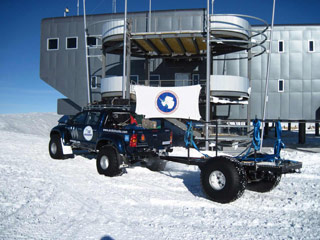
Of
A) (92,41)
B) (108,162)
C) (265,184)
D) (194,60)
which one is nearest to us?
(265,184)

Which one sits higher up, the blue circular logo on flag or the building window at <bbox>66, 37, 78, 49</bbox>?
the building window at <bbox>66, 37, 78, 49</bbox>

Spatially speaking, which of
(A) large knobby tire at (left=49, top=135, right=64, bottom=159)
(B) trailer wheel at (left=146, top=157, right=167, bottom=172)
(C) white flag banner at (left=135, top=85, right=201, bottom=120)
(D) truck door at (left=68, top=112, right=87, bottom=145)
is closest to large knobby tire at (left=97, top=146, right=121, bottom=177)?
(B) trailer wheel at (left=146, top=157, right=167, bottom=172)

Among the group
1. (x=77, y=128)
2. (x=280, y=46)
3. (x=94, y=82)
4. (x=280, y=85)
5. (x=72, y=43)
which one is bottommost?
(x=77, y=128)

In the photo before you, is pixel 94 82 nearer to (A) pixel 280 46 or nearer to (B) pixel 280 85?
(B) pixel 280 85

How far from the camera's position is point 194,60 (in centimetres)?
2184

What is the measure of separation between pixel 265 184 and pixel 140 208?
3264 millimetres

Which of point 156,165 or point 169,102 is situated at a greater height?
point 169,102

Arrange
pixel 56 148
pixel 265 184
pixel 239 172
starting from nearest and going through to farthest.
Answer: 1. pixel 239 172
2. pixel 265 184
3. pixel 56 148

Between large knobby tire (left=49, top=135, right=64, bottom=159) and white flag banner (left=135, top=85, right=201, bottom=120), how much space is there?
5.69m

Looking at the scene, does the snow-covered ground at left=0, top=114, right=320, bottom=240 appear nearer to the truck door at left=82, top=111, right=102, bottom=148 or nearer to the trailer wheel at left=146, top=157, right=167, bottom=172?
the trailer wheel at left=146, top=157, right=167, bottom=172

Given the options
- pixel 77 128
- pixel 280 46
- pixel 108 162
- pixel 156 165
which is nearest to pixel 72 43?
pixel 77 128

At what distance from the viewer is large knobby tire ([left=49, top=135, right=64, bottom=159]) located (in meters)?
11.1

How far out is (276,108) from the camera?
21203mm

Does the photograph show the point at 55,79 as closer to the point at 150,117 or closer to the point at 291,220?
the point at 150,117
